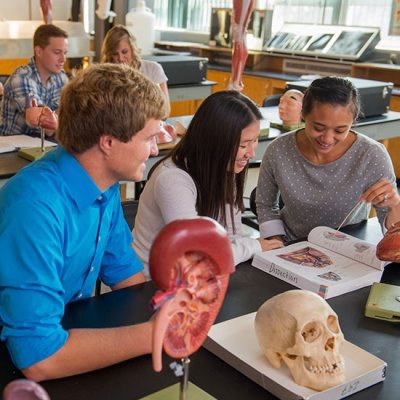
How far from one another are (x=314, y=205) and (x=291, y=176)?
0.13 metres

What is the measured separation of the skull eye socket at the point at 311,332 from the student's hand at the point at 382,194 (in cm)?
88

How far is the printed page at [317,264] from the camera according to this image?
5.01 ft

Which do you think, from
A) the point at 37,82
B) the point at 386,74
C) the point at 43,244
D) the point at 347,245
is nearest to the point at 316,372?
the point at 43,244

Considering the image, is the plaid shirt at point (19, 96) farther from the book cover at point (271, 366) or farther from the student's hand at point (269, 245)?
the book cover at point (271, 366)

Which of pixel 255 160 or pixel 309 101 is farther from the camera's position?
pixel 255 160

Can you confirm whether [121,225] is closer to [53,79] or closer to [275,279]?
[275,279]

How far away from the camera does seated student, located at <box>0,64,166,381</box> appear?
3.49ft

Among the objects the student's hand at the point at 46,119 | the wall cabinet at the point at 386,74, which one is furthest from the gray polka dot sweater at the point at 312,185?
the wall cabinet at the point at 386,74

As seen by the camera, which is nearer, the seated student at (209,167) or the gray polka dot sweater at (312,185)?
the seated student at (209,167)

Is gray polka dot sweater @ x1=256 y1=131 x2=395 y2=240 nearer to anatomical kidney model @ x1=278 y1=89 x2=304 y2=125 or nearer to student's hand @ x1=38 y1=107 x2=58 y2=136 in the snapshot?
student's hand @ x1=38 y1=107 x2=58 y2=136

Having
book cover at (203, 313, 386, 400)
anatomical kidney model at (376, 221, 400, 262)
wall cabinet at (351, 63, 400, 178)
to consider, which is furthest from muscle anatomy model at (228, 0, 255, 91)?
wall cabinet at (351, 63, 400, 178)

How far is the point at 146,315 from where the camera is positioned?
1325mm

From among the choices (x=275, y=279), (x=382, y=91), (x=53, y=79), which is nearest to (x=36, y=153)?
(x=53, y=79)

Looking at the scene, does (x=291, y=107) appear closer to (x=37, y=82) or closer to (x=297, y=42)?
(x=37, y=82)
